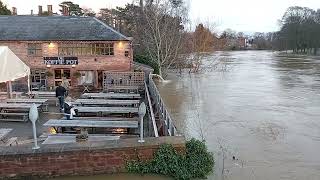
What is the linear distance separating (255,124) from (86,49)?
13.2 meters

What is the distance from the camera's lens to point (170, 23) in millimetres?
40719

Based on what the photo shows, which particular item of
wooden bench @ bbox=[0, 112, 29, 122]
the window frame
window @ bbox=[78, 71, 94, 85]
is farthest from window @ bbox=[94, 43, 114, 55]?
wooden bench @ bbox=[0, 112, 29, 122]

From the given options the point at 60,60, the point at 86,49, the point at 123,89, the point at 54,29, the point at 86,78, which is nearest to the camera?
the point at 123,89

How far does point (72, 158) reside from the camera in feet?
29.7

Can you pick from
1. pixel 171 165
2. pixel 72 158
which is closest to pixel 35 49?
pixel 72 158

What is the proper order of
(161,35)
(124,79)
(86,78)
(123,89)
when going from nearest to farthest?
(123,89), (124,79), (86,78), (161,35)

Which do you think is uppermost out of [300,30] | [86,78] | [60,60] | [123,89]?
[300,30]

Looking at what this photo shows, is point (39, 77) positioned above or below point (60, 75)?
below

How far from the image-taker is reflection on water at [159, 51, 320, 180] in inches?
473

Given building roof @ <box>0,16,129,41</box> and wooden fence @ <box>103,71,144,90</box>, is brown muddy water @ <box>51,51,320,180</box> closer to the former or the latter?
wooden fence @ <box>103,71,144,90</box>

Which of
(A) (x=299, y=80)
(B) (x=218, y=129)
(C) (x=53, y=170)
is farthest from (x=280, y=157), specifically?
(A) (x=299, y=80)

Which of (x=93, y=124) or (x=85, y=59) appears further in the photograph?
(x=85, y=59)

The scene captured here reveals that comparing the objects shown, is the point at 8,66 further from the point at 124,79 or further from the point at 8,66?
the point at 124,79

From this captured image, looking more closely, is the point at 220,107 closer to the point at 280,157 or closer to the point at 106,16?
the point at 280,157
